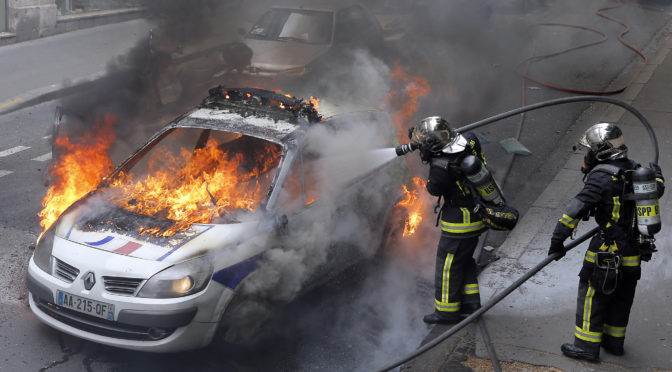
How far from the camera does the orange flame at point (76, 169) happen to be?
6270 mm

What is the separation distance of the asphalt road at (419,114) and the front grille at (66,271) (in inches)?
23.7

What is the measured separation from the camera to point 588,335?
185 inches

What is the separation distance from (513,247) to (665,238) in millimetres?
1350

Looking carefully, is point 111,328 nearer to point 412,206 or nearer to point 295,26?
point 412,206

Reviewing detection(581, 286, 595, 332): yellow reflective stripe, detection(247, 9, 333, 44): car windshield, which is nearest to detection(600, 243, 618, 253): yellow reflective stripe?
detection(581, 286, 595, 332): yellow reflective stripe

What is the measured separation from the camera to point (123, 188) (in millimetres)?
5676

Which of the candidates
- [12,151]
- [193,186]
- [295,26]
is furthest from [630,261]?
[295,26]

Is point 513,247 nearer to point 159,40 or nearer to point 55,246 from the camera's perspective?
point 55,246

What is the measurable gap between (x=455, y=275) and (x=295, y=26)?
6.99m

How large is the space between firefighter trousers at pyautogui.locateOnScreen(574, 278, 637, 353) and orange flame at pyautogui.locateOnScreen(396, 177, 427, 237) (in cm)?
211

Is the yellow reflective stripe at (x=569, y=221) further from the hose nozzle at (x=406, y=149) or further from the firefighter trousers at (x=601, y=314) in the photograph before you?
the hose nozzle at (x=406, y=149)

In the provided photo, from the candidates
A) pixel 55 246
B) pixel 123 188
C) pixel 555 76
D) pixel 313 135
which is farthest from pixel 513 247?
pixel 555 76

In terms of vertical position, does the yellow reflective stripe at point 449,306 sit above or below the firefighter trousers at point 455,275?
below

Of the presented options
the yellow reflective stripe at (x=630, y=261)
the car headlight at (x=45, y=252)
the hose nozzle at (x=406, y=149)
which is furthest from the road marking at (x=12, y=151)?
the yellow reflective stripe at (x=630, y=261)
